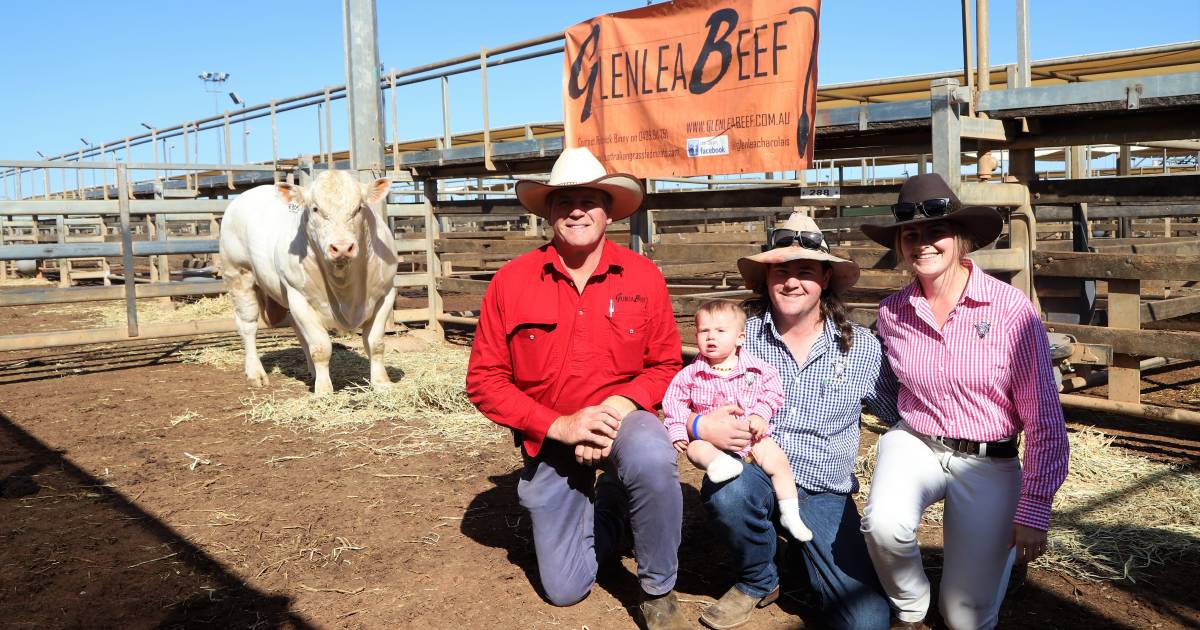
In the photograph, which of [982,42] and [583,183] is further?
[982,42]

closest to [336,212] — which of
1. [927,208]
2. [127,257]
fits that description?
[127,257]

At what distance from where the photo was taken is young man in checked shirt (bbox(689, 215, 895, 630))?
3.01 metres

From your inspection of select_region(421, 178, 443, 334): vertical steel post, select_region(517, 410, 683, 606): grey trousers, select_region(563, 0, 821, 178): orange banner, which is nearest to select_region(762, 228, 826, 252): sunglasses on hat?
select_region(517, 410, 683, 606): grey trousers

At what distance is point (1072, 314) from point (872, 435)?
2.40 metres

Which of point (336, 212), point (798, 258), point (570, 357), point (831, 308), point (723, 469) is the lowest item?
point (723, 469)

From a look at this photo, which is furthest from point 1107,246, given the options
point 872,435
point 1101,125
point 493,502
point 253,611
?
point 253,611

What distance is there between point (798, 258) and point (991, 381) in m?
0.72

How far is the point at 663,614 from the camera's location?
301 cm

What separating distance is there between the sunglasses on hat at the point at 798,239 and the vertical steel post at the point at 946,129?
7.04 feet

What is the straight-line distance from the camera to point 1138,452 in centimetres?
504

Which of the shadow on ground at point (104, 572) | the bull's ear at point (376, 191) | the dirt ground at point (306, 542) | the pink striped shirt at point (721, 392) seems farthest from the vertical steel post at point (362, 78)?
the pink striped shirt at point (721, 392)

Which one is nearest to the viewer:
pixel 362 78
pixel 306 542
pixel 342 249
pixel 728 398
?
pixel 728 398

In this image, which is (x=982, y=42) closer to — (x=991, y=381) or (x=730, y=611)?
(x=991, y=381)

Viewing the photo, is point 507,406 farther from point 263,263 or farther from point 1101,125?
point 263,263
